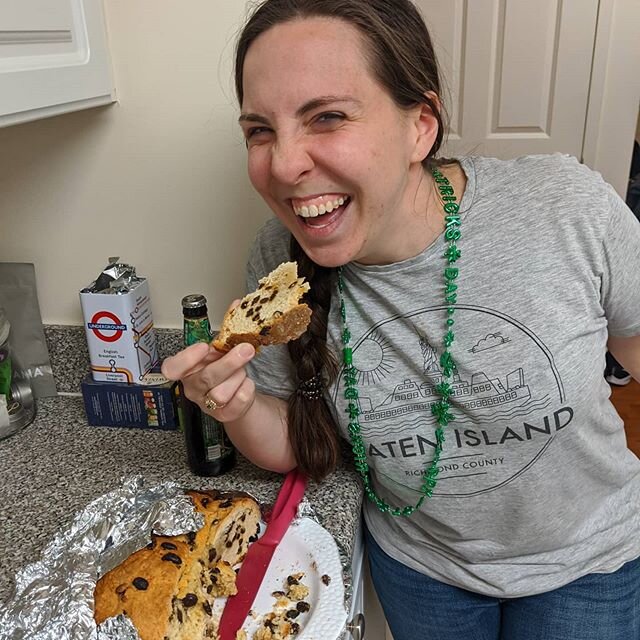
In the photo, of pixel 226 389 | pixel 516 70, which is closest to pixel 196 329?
pixel 226 389

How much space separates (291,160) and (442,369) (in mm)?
358

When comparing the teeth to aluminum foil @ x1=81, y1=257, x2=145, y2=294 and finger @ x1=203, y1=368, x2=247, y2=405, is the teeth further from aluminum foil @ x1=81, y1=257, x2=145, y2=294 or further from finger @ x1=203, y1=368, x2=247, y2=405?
aluminum foil @ x1=81, y1=257, x2=145, y2=294

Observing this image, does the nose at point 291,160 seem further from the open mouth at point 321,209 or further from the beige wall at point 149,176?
the beige wall at point 149,176

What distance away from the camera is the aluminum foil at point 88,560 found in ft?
2.25

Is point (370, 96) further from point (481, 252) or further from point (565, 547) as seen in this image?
point (565, 547)

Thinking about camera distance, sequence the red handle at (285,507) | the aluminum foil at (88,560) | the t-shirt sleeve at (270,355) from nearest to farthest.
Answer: the aluminum foil at (88,560) → the red handle at (285,507) → the t-shirt sleeve at (270,355)

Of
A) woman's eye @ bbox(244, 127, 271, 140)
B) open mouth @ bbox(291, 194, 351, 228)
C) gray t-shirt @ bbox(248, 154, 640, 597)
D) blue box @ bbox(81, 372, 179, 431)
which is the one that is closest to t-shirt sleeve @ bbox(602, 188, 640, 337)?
gray t-shirt @ bbox(248, 154, 640, 597)

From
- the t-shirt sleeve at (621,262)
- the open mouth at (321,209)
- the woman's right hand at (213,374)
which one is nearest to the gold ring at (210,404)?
the woman's right hand at (213,374)

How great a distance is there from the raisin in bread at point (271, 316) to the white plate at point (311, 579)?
28cm

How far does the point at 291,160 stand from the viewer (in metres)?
0.75

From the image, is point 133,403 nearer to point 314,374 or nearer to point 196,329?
point 196,329

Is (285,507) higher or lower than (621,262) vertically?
lower

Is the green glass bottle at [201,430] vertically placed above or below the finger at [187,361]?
below

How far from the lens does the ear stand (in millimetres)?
832
